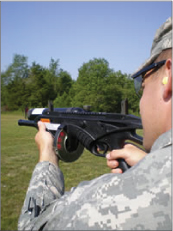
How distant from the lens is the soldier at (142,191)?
1021 mm

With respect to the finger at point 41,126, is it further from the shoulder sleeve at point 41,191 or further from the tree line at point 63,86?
the tree line at point 63,86

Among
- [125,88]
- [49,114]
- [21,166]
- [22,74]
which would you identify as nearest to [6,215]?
[49,114]

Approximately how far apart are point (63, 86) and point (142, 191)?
224 ft

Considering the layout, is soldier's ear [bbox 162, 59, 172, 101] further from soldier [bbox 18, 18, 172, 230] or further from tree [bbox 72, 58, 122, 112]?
tree [bbox 72, 58, 122, 112]

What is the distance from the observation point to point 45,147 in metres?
2.41

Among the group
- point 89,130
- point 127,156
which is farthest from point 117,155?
point 89,130

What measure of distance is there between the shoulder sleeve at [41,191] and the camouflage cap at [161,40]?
102cm

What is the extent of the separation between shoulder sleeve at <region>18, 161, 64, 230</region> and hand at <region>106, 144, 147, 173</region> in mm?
444

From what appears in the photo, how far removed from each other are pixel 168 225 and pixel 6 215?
4.68m

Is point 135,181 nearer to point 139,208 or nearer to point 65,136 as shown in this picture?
point 139,208

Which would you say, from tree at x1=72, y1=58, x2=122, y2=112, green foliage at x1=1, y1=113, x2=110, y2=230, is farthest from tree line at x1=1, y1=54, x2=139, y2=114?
green foliage at x1=1, y1=113, x2=110, y2=230

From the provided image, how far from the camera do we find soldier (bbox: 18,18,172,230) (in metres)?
1.02

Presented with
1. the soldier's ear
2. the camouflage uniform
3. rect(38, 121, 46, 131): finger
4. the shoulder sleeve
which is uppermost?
the soldier's ear

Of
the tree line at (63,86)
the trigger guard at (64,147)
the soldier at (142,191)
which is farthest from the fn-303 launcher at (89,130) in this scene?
the tree line at (63,86)
